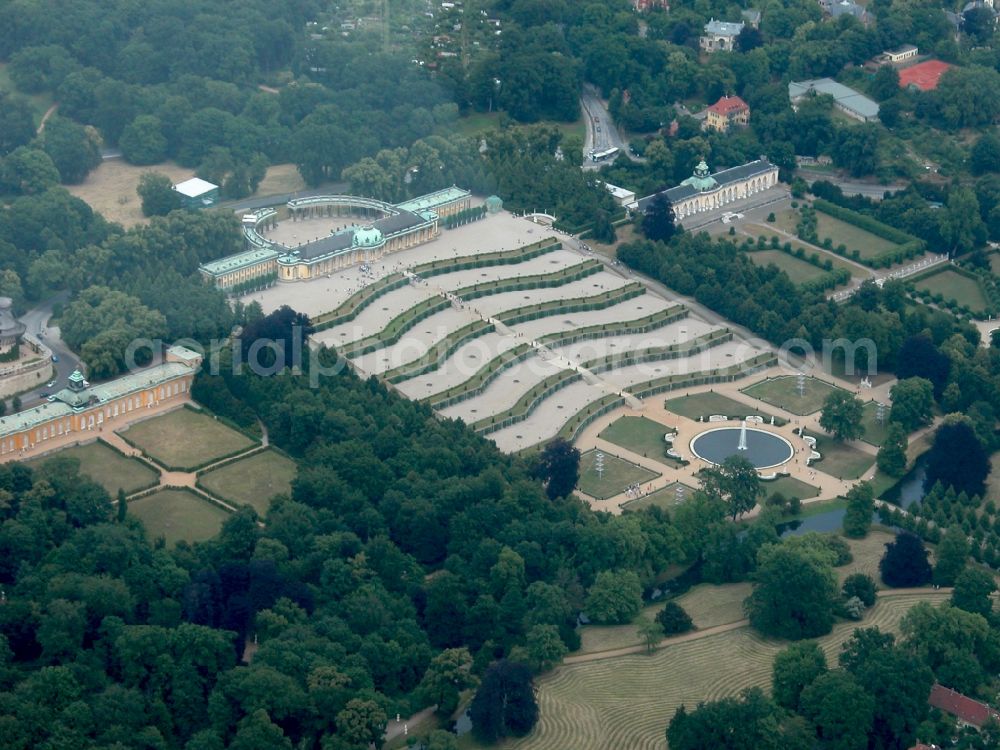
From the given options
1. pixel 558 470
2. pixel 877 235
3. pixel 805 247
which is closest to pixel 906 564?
pixel 558 470

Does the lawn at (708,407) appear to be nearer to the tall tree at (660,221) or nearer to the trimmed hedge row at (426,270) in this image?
the trimmed hedge row at (426,270)

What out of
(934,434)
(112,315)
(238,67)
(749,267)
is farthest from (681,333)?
(238,67)

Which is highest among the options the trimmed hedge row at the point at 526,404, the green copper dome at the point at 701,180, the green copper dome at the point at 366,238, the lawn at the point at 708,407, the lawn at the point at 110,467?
the green copper dome at the point at 366,238

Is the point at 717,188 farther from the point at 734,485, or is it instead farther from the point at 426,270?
the point at 734,485

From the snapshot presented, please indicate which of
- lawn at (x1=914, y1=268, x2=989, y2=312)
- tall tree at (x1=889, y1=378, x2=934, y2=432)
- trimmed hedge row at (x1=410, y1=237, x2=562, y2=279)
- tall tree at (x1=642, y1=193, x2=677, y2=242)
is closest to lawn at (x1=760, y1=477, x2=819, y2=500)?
tall tree at (x1=889, y1=378, x2=934, y2=432)

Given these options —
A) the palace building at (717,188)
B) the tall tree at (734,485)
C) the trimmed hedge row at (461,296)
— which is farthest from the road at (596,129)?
the tall tree at (734,485)

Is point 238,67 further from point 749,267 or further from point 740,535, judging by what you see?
point 740,535
